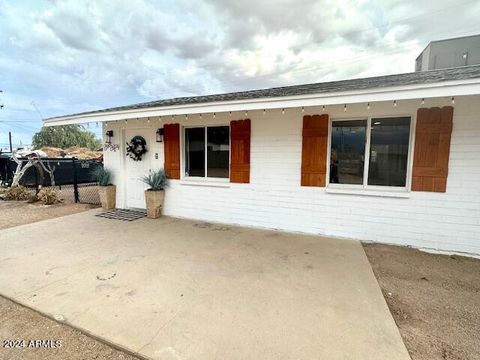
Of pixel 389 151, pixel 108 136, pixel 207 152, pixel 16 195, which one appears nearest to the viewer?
pixel 389 151

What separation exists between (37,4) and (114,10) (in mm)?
2147

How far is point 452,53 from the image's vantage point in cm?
590

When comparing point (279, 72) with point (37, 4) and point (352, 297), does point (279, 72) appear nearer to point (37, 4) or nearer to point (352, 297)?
point (37, 4)

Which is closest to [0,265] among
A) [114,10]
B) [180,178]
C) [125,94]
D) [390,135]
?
[180,178]

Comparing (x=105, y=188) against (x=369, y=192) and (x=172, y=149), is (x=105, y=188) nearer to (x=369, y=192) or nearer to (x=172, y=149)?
(x=172, y=149)

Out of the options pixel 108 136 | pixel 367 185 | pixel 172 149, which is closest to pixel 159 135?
pixel 172 149

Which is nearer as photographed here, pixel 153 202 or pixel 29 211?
pixel 153 202

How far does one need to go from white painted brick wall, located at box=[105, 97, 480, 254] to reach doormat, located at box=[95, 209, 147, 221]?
807mm

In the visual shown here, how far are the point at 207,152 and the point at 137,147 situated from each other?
2018mm

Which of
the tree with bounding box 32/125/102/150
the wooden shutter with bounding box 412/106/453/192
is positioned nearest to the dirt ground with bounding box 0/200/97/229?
the wooden shutter with bounding box 412/106/453/192

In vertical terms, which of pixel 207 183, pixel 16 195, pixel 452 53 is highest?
pixel 452 53

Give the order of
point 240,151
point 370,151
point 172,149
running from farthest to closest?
point 172,149 → point 240,151 → point 370,151

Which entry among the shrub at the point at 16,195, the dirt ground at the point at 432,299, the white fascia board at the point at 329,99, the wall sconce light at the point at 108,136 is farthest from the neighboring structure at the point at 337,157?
the shrub at the point at 16,195

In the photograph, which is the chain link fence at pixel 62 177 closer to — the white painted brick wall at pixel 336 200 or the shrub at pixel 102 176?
the shrub at pixel 102 176
